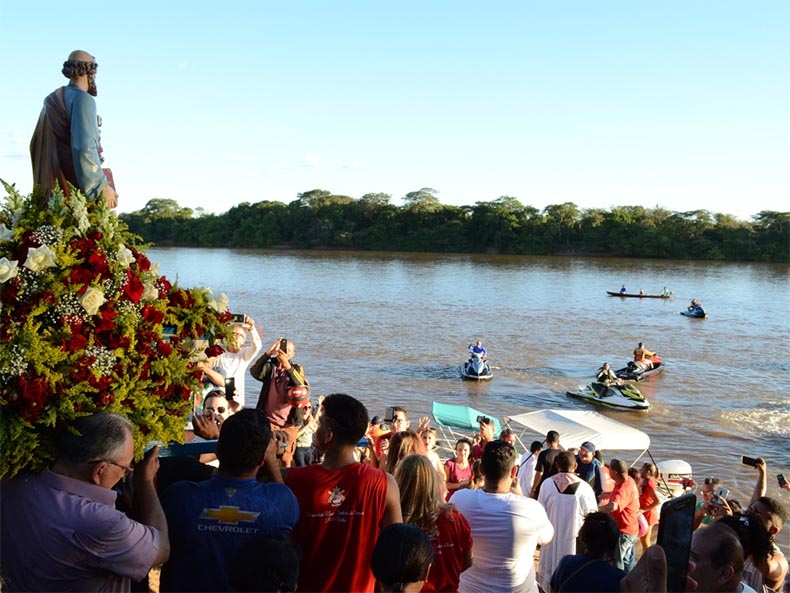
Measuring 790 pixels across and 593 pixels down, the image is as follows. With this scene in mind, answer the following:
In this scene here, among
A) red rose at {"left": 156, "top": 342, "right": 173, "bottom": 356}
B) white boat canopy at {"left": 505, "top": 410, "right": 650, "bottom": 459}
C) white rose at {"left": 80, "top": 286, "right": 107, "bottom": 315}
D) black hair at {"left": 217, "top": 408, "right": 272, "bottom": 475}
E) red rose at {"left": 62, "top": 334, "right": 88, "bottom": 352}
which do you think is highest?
white rose at {"left": 80, "top": 286, "right": 107, "bottom": 315}

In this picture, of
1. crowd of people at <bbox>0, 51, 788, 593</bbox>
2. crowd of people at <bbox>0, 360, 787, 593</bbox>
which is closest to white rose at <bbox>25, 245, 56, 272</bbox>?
crowd of people at <bbox>0, 51, 788, 593</bbox>

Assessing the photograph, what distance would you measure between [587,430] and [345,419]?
1211 centimetres

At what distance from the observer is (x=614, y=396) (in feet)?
77.9

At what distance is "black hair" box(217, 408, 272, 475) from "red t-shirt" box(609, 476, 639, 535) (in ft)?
17.5

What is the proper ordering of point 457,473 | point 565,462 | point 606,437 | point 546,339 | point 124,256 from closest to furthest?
point 124,256 < point 565,462 < point 457,473 < point 606,437 < point 546,339

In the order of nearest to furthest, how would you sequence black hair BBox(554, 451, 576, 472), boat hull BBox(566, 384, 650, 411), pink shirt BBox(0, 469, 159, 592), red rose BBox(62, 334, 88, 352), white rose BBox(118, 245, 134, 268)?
pink shirt BBox(0, 469, 159, 592) → red rose BBox(62, 334, 88, 352) → white rose BBox(118, 245, 134, 268) → black hair BBox(554, 451, 576, 472) → boat hull BBox(566, 384, 650, 411)

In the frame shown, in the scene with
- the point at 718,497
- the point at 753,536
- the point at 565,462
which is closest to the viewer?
the point at 753,536

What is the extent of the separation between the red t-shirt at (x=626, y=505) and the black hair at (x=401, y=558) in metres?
5.11

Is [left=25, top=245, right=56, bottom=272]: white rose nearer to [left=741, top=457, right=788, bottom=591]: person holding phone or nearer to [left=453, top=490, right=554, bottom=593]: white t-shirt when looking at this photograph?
[left=453, top=490, right=554, bottom=593]: white t-shirt

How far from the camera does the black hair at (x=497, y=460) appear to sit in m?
4.33

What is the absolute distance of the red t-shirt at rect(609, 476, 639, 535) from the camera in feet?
24.9

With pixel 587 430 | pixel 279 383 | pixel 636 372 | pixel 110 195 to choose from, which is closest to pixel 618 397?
pixel 636 372

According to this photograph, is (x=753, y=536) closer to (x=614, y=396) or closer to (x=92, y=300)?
(x=92, y=300)

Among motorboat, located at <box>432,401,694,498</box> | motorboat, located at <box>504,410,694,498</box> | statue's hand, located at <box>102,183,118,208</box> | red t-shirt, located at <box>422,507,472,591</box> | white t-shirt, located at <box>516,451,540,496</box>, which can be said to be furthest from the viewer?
motorboat, located at <box>432,401,694,498</box>
